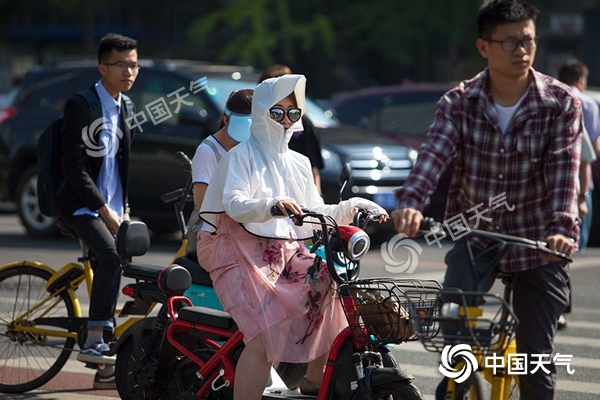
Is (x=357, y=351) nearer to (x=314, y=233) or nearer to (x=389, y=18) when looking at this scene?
(x=314, y=233)

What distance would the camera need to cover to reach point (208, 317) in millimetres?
4875

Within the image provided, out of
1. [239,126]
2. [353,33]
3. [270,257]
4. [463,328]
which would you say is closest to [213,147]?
[239,126]

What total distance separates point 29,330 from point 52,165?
95 cm

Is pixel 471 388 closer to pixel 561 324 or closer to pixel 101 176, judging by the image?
pixel 101 176

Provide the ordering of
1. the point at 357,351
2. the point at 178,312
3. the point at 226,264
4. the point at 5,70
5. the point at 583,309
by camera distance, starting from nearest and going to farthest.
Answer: the point at 357,351, the point at 226,264, the point at 178,312, the point at 583,309, the point at 5,70

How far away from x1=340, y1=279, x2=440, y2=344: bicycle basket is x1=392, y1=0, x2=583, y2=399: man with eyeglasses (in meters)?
0.36

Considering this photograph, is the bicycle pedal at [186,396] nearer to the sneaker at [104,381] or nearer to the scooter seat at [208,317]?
the scooter seat at [208,317]

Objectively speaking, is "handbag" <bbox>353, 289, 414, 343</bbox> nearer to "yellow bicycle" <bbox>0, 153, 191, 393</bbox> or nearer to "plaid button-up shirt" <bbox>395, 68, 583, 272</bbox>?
"plaid button-up shirt" <bbox>395, 68, 583, 272</bbox>

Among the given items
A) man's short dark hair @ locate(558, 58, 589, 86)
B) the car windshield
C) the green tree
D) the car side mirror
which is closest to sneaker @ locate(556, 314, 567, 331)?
man's short dark hair @ locate(558, 58, 589, 86)

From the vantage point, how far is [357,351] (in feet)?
14.3

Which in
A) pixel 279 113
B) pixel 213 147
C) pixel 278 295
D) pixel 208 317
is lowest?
pixel 208 317

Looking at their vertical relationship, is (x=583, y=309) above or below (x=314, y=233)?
below

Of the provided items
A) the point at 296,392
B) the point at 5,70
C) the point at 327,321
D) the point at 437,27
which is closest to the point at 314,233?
the point at 327,321

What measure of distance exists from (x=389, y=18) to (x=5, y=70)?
1418cm
